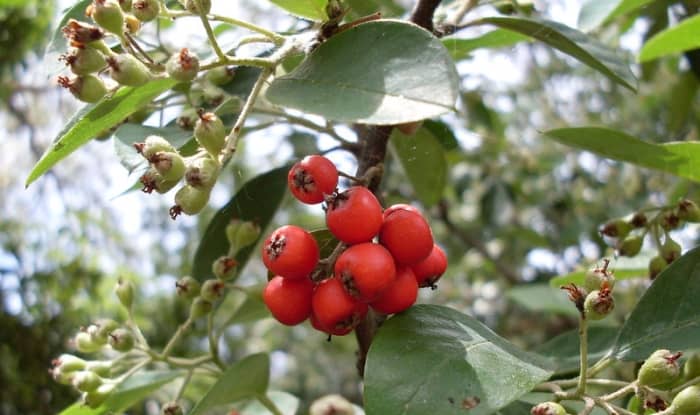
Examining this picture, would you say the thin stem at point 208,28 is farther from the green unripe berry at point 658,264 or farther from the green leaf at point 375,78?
the green unripe berry at point 658,264

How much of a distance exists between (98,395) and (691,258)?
4.22 feet

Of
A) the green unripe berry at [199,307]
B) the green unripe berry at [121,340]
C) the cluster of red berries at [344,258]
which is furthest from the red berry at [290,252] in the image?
the green unripe berry at [121,340]

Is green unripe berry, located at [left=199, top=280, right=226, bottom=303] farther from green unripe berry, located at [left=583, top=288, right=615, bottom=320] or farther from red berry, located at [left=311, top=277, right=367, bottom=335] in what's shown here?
green unripe berry, located at [left=583, top=288, right=615, bottom=320]

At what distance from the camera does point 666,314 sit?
149 cm

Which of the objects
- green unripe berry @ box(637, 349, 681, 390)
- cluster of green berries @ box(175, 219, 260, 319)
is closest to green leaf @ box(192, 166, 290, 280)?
cluster of green berries @ box(175, 219, 260, 319)

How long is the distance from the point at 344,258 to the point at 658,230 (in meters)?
0.99

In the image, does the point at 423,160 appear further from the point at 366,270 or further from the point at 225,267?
the point at 366,270

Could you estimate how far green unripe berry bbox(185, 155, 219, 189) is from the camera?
47.4 inches

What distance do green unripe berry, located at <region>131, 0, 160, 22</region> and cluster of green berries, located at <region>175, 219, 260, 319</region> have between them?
1.83 ft

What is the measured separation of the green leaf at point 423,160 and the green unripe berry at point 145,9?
760 millimetres

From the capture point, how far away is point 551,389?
139 cm

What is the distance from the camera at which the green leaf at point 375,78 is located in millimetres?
1095

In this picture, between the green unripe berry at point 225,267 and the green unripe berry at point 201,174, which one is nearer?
the green unripe berry at point 201,174

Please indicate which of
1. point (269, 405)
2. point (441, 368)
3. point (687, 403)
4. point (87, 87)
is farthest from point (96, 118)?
point (687, 403)
